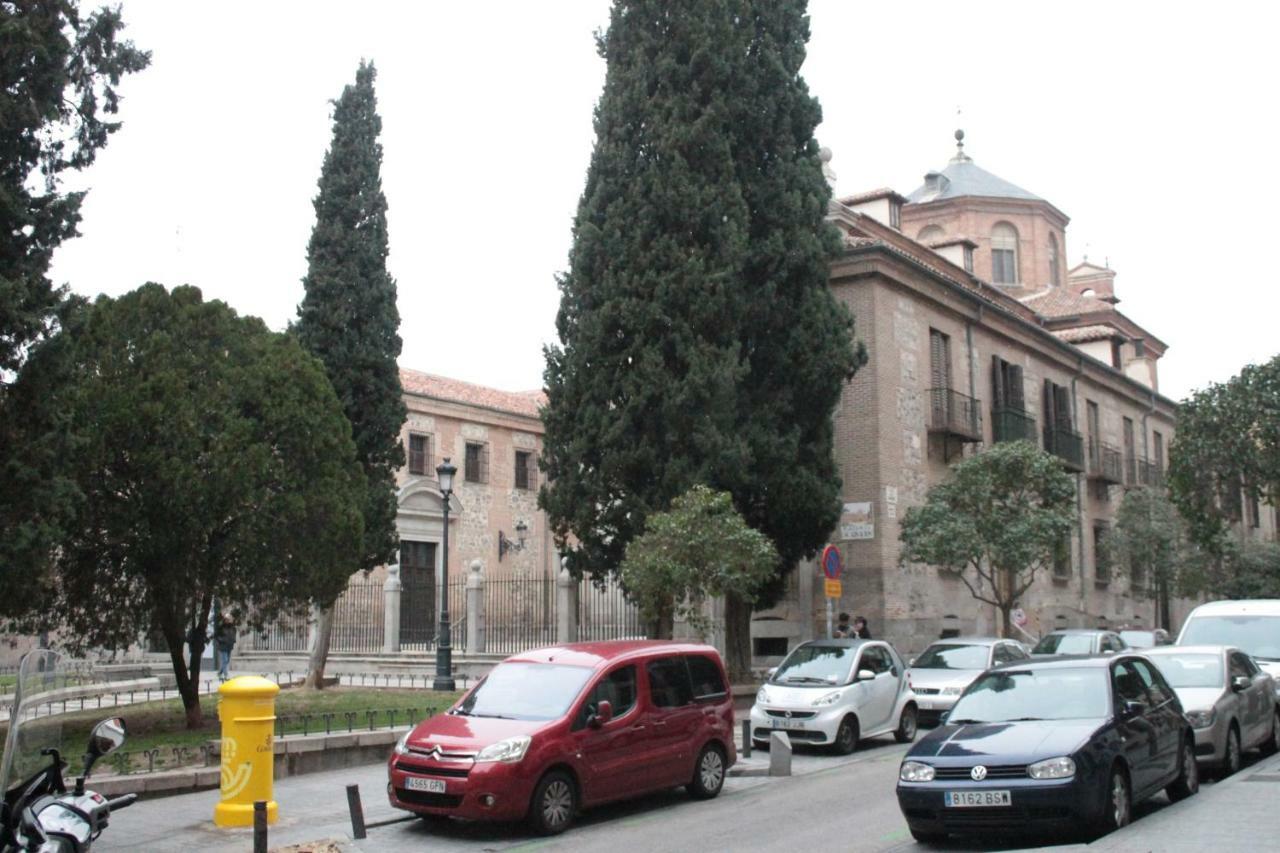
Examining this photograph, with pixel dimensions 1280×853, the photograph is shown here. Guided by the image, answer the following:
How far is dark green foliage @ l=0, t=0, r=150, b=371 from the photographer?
41.9 feet

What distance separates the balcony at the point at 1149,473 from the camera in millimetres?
42669

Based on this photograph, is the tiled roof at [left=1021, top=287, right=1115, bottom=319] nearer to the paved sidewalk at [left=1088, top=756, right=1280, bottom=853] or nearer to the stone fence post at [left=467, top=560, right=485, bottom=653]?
the stone fence post at [left=467, top=560, right=485, bottom=653]

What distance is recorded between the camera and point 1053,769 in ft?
30.9

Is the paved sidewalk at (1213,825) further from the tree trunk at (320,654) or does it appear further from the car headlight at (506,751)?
the tree trunk at (320,654)

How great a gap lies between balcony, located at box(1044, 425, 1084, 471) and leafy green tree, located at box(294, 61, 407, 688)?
62.4 feet

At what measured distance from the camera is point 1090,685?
35.1ft

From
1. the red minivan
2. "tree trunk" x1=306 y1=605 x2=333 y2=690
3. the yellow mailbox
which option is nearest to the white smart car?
the red minivan

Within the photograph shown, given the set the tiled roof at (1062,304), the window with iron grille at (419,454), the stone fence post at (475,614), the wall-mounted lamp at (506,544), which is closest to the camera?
the stone fence post at (475,614)

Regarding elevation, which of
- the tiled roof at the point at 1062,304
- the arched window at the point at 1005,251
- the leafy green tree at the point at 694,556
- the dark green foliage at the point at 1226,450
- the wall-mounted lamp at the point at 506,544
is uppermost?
the arched window at the point at 1005,251

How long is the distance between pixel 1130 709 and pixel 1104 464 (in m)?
30.8

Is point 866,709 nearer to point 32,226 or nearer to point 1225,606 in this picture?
point 1225,606

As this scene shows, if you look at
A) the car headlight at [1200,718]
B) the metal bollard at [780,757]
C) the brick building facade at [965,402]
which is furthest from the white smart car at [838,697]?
the brick building facade at [965,402]

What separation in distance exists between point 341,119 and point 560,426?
296 inches

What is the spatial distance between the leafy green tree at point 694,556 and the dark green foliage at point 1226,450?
1906cm
